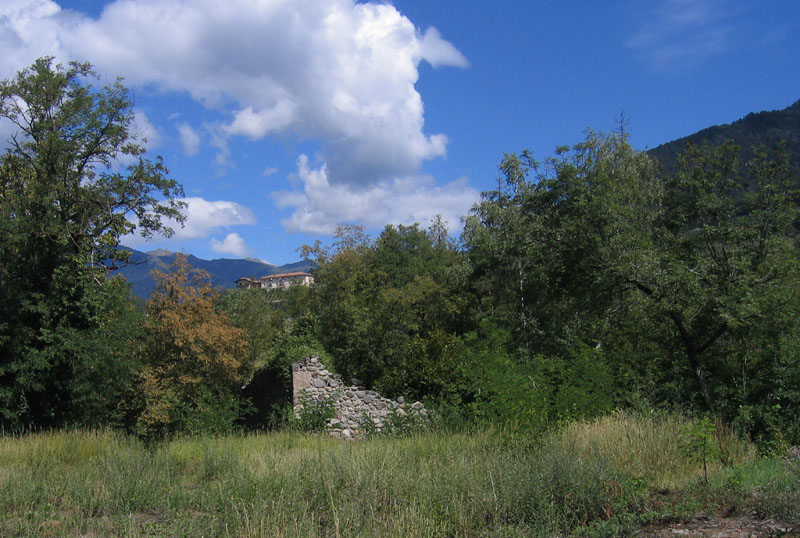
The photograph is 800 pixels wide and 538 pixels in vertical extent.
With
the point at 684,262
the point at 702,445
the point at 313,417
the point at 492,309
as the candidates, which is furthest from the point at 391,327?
the point at 702,445

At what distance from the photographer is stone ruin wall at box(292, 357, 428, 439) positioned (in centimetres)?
1384

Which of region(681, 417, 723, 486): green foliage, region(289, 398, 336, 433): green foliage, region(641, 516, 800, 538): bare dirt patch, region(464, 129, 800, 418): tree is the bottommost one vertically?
region(289, 398, 336, 433): green foliage

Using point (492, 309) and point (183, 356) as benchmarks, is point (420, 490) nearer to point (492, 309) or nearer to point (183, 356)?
point (183, 356)

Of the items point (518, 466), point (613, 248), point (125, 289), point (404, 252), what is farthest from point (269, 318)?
point (518, 466)

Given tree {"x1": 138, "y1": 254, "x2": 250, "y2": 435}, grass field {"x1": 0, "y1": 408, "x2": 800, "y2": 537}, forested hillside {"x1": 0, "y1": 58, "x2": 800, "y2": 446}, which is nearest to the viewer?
grass field {"x1": 0, "y1": 408, "x2": 800, "y2": 537}

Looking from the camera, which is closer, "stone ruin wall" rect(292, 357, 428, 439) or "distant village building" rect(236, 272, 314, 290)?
"stone ruin wall" rect(292, 357, 428, 439)

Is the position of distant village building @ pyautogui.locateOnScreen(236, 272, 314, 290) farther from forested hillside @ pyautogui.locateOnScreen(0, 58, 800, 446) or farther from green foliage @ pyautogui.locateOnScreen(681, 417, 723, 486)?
green foliage @ pyautogui.locateOnScreen(681, 417, 723, 486)

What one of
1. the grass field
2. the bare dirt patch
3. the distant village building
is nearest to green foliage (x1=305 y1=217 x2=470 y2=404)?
the distant village building

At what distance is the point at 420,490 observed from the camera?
5.12 m

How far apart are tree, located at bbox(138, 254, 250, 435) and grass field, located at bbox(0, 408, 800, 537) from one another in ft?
24.8

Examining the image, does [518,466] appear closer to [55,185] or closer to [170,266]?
[55,185]

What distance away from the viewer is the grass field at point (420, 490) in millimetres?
4453

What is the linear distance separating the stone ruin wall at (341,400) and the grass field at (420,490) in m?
6.49

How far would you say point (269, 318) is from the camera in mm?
33750
